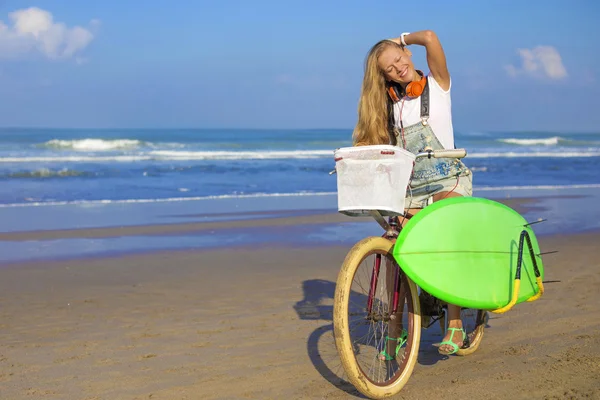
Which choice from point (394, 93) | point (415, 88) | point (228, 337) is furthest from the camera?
point (228, 337)

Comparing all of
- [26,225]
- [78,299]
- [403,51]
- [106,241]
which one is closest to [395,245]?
[403,51]

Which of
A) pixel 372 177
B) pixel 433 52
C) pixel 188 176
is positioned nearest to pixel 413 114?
pixel 433 52

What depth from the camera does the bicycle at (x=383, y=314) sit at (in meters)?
3.50

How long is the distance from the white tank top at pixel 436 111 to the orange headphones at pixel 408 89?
0.10ft

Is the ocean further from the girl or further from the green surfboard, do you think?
the green surfboard

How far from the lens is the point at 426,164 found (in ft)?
13.2

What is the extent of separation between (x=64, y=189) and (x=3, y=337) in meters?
12.2

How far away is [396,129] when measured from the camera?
4020 millimetres

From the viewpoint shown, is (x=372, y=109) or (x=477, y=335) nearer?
(x=372, y=109)

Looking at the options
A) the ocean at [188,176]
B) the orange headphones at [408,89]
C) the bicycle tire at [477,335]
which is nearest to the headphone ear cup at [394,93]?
Result: the orange headphones at [408,89]

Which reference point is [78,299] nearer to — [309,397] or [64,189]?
[309,397]

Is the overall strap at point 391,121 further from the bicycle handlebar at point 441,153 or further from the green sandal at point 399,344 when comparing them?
the green sandal at point 399,344

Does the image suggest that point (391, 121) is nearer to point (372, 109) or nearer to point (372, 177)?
point (372, 109)

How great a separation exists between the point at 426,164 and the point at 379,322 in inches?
35.9
